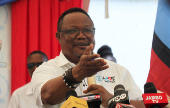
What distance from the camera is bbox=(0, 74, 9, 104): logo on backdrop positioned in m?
3.39

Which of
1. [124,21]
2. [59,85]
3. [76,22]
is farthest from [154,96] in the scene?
[124,21]

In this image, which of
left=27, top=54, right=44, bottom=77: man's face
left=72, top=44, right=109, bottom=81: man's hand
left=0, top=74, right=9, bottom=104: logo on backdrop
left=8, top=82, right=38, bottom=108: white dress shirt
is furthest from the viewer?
left=0, top=74, right=9, bottom=104: logo on backdrop

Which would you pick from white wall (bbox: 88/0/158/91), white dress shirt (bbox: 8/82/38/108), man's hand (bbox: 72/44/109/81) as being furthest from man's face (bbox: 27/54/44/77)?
man's hand (bbox: 72/44/109/81)

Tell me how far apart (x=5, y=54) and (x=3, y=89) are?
22.8 inches

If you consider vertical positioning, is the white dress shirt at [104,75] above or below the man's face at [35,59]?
above

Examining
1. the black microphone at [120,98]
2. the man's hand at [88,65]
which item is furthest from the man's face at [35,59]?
the black microphone at [120,98]

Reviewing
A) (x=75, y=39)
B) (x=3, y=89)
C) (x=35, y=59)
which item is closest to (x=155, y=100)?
(x=75, y=39)

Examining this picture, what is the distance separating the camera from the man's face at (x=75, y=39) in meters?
1.44

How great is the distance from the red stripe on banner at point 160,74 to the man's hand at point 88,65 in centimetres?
124

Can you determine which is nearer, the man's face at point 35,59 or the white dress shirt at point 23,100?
the white dress shirt at point 23,100

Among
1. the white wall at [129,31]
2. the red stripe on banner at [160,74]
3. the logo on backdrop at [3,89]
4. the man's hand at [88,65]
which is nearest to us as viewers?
the man's hand at [88,65]

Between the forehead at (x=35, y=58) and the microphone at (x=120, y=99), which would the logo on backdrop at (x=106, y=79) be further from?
the forehead at (x=35, y=58)

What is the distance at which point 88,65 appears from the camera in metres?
0.98

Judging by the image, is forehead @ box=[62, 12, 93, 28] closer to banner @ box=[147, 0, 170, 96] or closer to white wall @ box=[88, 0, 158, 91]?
banner @ box=[147, 0, 170, 96]
